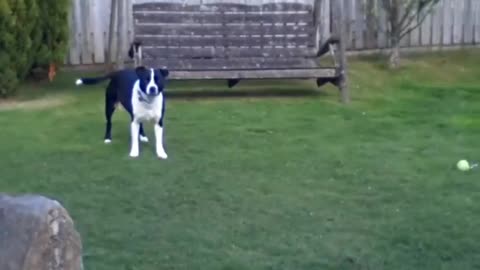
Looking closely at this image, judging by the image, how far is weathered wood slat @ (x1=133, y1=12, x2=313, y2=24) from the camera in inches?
508

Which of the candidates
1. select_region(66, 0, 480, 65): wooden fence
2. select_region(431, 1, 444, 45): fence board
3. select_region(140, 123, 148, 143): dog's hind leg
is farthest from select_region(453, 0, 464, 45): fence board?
select_region(140, 123, 148, 143): dog's hind leg

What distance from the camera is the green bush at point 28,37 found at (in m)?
11.9

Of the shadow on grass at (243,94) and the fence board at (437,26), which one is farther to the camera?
the fence board at (437,26)

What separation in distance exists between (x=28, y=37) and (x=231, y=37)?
226 centimetres

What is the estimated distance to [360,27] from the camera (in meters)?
14.8

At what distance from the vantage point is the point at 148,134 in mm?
10188

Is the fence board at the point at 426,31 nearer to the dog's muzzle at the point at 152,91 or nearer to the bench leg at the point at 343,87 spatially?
the bench leg at the point at 343,87

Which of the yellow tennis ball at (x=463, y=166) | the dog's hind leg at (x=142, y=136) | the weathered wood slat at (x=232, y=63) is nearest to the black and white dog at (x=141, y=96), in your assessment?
the dog's hind leg at (x=142, y=136)

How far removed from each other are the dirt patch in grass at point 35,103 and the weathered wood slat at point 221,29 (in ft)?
3.91

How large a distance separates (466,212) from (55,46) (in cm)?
652

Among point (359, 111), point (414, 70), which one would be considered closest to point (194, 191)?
point (359, 111)

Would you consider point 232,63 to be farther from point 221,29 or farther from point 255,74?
point 221,29

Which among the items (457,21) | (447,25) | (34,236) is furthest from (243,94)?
(34,236)

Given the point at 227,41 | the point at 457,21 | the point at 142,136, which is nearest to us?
the point at 142,136
